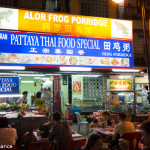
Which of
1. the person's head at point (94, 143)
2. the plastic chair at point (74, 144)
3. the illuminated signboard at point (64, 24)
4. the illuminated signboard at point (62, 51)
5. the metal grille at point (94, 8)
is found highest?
the metal grille at point (94, 8)

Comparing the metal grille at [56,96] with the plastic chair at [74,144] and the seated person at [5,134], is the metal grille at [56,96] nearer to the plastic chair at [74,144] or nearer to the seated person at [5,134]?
the seated person at [5,134]

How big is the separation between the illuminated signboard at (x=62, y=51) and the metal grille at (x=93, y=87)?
7985 mm

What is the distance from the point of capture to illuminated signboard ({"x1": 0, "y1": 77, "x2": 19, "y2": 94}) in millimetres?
7992

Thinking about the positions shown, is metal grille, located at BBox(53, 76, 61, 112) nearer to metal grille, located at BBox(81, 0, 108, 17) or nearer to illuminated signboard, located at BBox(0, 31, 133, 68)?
metal grille, located at BBox(81, 0, 108, 17)

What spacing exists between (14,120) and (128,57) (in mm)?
4843

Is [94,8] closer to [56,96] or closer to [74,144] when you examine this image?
[56,96]

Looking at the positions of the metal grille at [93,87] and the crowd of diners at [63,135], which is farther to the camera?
the metal grille at [93,87]

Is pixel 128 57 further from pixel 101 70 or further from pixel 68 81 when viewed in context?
pixel 68 81

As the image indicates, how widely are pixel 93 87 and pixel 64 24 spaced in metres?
9.37

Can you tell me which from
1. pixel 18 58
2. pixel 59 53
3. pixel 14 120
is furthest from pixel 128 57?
pixel 14 120

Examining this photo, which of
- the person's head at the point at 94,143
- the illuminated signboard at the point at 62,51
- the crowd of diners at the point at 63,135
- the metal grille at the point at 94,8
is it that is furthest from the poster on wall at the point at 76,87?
the person's head at the point at 94,143

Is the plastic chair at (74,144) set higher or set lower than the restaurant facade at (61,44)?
lower

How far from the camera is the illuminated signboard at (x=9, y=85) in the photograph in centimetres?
799

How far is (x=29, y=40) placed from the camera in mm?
7383
